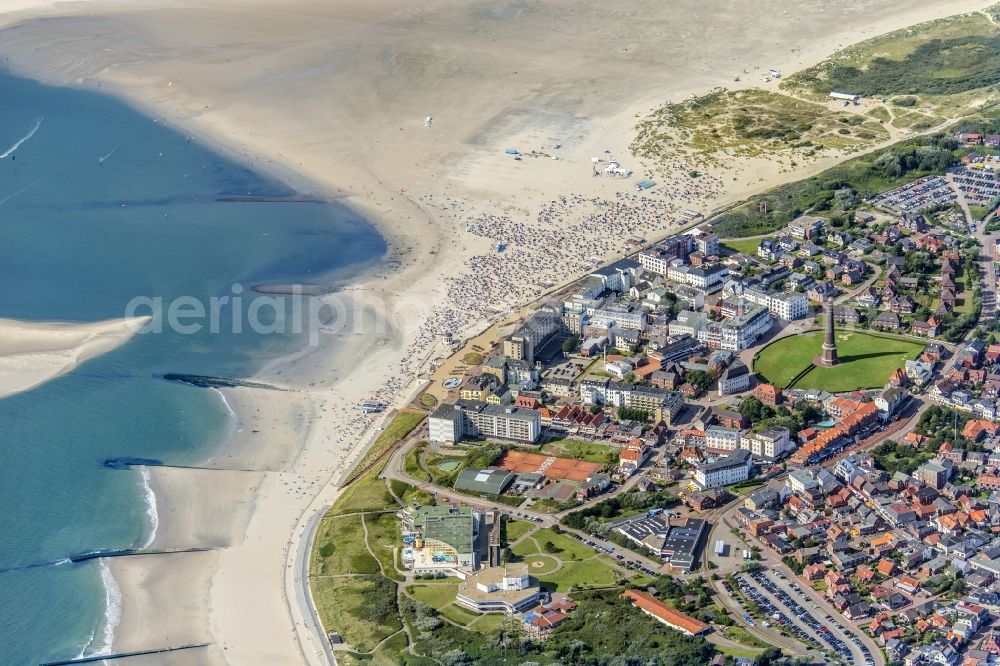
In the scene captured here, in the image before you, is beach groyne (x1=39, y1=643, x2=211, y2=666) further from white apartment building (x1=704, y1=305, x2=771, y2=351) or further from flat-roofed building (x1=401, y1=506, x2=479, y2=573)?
white apartment building (x1=704, y1=305, x2=771, y2=351)

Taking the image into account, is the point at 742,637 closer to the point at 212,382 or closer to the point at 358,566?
the point at 358,566

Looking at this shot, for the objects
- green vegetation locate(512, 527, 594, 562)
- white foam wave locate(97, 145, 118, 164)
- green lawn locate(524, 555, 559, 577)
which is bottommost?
green lawn locate(524, 555, 559, 577)

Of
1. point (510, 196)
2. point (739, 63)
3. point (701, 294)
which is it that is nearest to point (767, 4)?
point (739, 63)

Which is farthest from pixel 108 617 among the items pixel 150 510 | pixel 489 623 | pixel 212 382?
pixel 212 382

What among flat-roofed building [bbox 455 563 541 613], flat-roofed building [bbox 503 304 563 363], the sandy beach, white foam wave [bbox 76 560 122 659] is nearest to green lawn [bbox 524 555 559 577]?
flat-roofed building [bbox 455 563 541 613]

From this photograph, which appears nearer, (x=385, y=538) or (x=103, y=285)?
(x=385, y=538)
